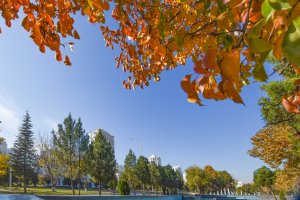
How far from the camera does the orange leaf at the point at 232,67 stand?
0.59m

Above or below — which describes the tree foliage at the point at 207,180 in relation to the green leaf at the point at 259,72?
below

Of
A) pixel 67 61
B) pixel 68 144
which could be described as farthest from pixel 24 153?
pixel 67 61

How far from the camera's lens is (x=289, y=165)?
15.2 meters

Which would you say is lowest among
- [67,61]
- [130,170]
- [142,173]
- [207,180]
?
[207,180]

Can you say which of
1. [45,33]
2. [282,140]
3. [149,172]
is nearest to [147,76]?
[45,33]

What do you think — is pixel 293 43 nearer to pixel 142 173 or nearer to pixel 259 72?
pixel 259 72

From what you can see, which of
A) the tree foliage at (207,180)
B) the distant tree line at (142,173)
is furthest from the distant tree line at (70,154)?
the tree foliage at (207,180)

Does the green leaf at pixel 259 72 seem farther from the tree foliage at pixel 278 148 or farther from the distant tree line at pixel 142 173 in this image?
the distant tree line at pixel 142 173

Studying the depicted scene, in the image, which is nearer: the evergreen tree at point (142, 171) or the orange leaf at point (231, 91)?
the orange leaf at point (231, 91)

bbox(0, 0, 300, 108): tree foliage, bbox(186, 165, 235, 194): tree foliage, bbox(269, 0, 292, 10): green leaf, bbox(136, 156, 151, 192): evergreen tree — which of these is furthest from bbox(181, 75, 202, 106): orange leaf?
bbox(186, 165, 235, 194): tree foliage

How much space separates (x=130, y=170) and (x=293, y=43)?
193 feet

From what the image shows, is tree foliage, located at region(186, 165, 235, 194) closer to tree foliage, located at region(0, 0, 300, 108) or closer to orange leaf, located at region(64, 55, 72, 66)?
tree foliage, located at region(0, 0, 300, 108)

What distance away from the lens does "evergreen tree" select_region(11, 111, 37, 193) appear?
148 ft

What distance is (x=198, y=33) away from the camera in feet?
6.57
